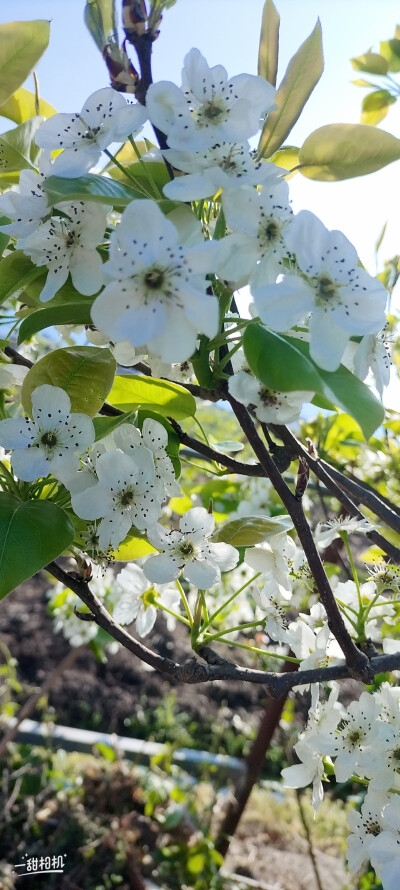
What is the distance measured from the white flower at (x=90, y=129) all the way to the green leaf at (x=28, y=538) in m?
0.28

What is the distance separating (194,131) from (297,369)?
20 cm

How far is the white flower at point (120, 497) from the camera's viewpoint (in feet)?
1.97

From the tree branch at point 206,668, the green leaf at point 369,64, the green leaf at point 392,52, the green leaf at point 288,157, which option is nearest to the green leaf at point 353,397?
the green leaf at point 288,157

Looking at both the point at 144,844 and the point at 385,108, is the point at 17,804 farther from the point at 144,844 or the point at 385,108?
the point at 385,108

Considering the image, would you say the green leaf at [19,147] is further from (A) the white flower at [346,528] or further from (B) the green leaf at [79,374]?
(A) the white flower at [346,528]

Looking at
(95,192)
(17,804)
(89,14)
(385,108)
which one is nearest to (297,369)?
(95,192)

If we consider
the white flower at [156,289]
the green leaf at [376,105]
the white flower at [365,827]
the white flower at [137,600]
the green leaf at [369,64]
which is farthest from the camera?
the green leaf at [369,64]

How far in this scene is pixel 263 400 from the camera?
56 centimetres

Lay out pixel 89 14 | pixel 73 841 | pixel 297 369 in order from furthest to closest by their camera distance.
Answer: pixel 73 841, pixel 89 14, pixel 297 369

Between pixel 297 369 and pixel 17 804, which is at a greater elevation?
pixel 297 369

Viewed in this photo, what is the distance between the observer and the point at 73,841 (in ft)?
7.29

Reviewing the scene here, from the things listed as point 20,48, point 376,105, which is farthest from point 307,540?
point 376,105

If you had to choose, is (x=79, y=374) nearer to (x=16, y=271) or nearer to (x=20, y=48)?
(x=16, y=271)

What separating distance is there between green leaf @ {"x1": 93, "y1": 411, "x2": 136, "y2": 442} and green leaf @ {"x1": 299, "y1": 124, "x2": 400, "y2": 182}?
284 mm
